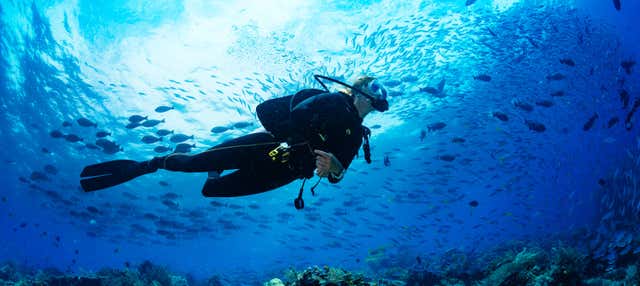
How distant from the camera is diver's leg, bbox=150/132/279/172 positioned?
3488 millimetres

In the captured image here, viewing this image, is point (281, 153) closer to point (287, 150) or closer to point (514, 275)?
point (287, 150)

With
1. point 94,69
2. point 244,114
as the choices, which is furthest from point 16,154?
point 244,114

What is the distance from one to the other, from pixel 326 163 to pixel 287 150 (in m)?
0.46

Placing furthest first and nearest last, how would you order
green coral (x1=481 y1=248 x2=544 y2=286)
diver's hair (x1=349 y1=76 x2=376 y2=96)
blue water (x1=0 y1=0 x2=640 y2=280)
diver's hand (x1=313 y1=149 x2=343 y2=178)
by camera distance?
blue water (x1=0 y1=0 x2=640 y2=280), green coral (x1=481 y1=248 x2=544 y2=286), diver's hair (x1=349 y1=76 x2=376 y2=96), diver's hand (x1=313 y1=149 x2=343 y2=178)

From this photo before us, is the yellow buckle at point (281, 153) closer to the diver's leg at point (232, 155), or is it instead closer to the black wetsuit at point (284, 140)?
the black wetsuit at point (284, 140)

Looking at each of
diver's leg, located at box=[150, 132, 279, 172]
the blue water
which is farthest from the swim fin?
the blue water

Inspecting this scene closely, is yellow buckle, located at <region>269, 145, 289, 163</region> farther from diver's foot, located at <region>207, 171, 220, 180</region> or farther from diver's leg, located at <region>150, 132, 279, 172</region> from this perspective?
diver's foot, located at <region>207, 171, 220, 180</region>

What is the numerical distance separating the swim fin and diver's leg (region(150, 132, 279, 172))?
0.61 meters

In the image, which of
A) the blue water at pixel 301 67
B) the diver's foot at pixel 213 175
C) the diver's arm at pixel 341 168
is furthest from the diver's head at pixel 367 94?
the blue water at pixel 301 67

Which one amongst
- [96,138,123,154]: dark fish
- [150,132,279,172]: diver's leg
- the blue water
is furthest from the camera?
the blue water

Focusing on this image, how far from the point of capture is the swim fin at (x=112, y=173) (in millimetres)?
3750

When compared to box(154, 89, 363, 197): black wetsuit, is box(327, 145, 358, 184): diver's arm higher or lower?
lower

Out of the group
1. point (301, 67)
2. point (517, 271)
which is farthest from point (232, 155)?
point (301, 67)

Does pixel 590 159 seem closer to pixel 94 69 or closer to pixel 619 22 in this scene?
pixel 619 22
